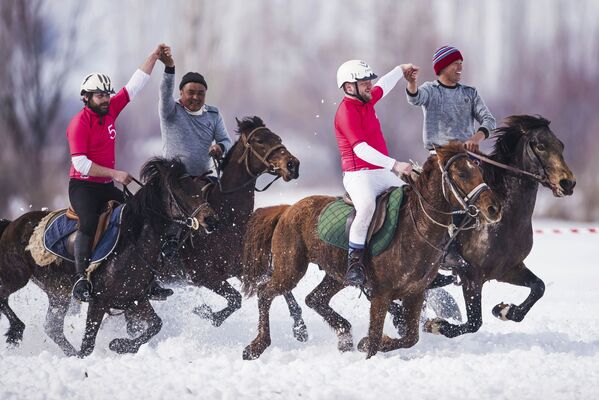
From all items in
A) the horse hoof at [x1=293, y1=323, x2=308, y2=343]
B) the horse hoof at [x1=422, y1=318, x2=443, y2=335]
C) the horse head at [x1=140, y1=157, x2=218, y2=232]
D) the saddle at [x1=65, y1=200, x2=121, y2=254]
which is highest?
the horse head at [x1=140, y1=157, x2=218, y2=232]

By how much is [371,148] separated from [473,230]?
138 cm

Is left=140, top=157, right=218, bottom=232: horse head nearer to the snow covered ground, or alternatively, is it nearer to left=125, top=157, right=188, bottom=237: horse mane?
left=125, top=157, right=188, bottom=237: horse mane

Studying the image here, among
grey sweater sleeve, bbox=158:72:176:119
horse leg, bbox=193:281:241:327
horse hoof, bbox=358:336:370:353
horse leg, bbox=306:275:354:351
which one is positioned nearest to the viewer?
horse hoof, bbox=358:336:370:353

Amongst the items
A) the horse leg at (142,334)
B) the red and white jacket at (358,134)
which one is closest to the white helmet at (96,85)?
the horse leg at (142,334)

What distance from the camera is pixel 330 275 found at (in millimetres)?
7590

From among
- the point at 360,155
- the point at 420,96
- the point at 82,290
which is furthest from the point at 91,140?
the point at 420,96

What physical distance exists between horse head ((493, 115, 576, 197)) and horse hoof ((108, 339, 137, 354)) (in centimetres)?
341

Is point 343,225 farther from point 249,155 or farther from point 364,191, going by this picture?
point 249,155

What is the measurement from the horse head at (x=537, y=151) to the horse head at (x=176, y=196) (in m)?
2.54

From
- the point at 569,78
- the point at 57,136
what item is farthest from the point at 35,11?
the point at 569,78

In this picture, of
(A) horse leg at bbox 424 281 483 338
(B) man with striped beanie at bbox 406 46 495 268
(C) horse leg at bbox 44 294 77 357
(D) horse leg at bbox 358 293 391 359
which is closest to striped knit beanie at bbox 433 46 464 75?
(B) man with striped beanie at bbox 406 46 495 268

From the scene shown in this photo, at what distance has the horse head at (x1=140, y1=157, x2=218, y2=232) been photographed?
7336 millimetres

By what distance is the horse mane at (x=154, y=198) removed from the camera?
7.55 m

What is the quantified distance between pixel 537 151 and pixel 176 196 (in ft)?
9.60
